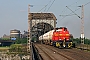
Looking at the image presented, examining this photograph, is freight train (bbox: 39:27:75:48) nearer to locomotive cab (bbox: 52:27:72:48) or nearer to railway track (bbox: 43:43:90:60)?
locomotive cab (bbox: 52:27:72:48)

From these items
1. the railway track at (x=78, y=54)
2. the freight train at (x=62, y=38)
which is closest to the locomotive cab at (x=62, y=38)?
the freight train at (x=62, y=38)

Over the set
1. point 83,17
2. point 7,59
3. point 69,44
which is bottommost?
point 7,59

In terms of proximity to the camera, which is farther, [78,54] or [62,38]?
[62,38]

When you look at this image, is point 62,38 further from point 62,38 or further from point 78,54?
point 78,54

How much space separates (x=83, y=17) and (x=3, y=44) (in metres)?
140

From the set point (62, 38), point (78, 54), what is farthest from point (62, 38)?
point (78, 54)

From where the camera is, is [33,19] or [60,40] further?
[33,19]

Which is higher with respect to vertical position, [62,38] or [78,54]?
[62,38]

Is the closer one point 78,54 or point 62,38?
point 78,54

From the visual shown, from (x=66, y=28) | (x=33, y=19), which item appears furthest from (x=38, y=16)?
(x=66, y=28)

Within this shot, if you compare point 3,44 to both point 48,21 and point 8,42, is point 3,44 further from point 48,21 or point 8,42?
point 48,21

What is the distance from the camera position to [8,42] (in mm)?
183625

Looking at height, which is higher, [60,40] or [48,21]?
[48,21]

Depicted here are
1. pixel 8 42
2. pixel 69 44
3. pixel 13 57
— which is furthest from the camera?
pixel 8 42
